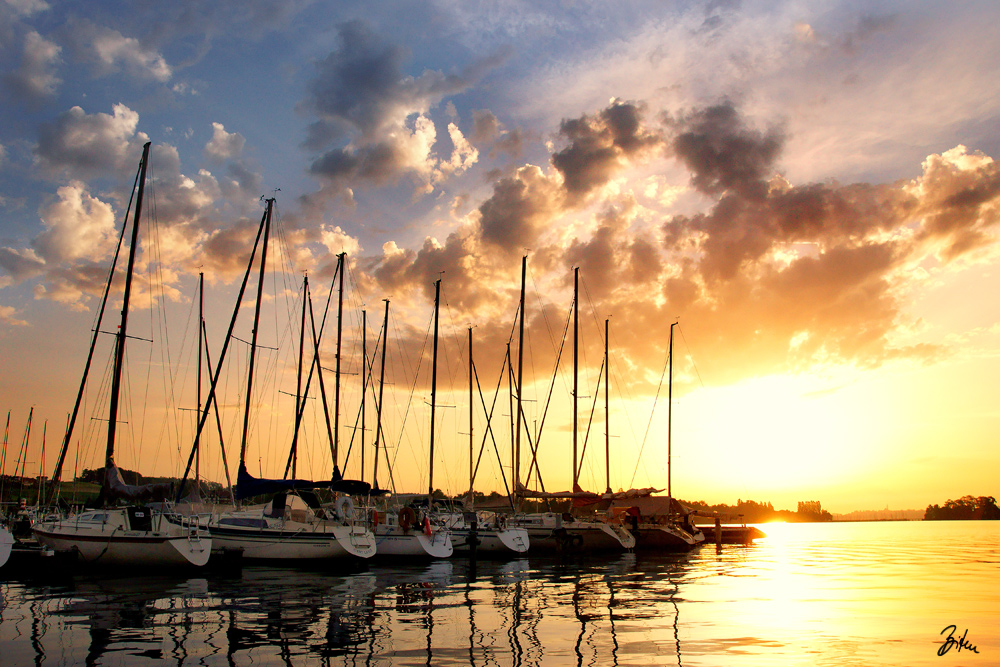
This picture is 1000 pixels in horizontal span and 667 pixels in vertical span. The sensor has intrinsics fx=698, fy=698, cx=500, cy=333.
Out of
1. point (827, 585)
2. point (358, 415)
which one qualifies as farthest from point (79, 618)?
point (358, 415)

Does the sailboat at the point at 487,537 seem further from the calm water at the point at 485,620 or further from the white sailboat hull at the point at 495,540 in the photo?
the calm water at the point at 485,620

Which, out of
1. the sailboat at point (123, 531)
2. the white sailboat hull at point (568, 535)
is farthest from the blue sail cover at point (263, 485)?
the white sailboat hull at point (568, 535)

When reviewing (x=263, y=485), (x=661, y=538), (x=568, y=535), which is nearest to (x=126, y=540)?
(x=263, y=485)

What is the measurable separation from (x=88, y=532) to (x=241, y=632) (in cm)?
1629

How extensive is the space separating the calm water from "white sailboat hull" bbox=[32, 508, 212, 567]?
115 cm

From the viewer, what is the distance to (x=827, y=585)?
2506cm

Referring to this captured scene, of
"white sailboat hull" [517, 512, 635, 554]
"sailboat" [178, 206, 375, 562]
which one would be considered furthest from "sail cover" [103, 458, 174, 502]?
"white sailboat hull" [517, 512, 635, 554]

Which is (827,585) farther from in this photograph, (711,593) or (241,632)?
(241,632)

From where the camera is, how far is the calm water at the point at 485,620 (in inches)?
439

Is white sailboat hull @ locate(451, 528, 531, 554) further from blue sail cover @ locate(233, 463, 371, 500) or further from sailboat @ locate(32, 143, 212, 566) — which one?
sailboat @ locate(32, 143, 212, 566)

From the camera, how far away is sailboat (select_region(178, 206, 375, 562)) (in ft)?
91.5

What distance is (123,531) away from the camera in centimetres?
2545

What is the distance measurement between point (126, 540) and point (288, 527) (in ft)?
19.7
